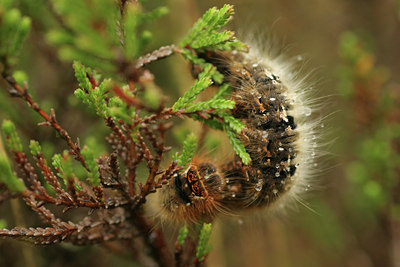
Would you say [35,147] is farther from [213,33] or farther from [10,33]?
[213,33]

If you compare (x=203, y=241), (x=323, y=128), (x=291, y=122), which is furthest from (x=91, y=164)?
(x=323, y=128)

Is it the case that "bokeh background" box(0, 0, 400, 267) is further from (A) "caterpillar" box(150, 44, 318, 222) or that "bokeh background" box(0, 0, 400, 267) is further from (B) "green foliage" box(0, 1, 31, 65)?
(B) "green foliage" box(0, 1, 31, 65)

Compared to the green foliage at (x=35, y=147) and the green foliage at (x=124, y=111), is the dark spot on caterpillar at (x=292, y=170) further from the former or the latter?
the green foliage at (x=35, y=147)

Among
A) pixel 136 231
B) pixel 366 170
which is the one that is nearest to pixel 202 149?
pixel 136 231

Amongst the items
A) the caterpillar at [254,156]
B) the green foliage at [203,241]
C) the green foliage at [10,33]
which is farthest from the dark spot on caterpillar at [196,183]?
the green foliage at [10,33]

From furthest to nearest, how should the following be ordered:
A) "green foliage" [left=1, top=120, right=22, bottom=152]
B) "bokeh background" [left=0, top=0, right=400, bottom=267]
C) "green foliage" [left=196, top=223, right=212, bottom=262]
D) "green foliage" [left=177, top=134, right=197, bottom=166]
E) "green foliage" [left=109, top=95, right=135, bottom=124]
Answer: "bokeh background" [left=0, top=0, right=400, bottom=267], "green foliage" [left=196, top=223, right=212, bottom=262], "green foliage" [left=177, top=134, right=197, bottom=166], "green foliage" [left=1, top=120, right=22, bottom=152], "green foliage" [left=109, top=95, right=135, bottom=124]

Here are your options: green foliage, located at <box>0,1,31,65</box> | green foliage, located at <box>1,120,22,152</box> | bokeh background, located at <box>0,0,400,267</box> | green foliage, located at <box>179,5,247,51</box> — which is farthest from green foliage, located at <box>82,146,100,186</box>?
green foliage, located at <box>179,5,247,51</box>

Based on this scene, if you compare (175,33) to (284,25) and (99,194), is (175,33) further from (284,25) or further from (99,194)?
(99,194)
